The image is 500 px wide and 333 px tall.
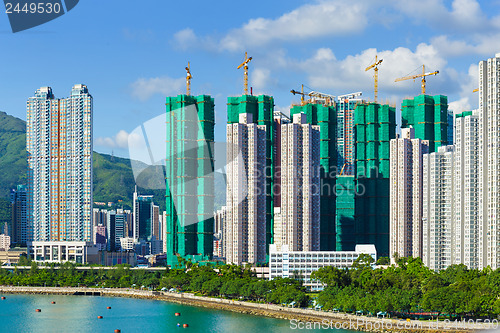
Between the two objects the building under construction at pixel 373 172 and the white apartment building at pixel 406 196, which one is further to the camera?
the building under construction at pixel 373 172

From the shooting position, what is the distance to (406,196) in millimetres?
90375

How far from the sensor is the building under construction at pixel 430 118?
101 metres

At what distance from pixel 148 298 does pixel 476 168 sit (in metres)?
33.4

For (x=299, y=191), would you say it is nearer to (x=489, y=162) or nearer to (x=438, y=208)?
(x=438, y=208)

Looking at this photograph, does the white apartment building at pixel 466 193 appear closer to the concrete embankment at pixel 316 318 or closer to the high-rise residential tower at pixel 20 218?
the concrete embankment at pixel 316 318

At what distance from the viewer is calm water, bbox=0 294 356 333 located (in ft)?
187

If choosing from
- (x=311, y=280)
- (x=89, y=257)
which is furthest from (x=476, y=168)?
(x=89, y=257)

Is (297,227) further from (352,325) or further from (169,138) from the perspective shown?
(352,325)

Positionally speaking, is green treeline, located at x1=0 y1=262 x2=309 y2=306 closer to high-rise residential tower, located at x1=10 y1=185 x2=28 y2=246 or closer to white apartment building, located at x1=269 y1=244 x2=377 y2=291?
white apartment building, located at x1=269 y1=244 x2=377 y2=291

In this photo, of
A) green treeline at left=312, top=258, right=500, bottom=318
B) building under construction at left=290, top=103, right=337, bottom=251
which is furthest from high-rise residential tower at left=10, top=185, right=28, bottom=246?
green treeline at left=312, top=258, right=500, bottom=318

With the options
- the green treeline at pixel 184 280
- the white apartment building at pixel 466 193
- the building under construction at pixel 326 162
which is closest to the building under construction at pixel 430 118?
the building under construction at pixel 326 162

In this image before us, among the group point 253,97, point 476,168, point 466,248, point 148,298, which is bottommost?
point 148,298

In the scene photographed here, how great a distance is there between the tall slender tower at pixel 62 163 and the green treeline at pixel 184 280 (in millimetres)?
9633

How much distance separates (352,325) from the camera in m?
53.4
